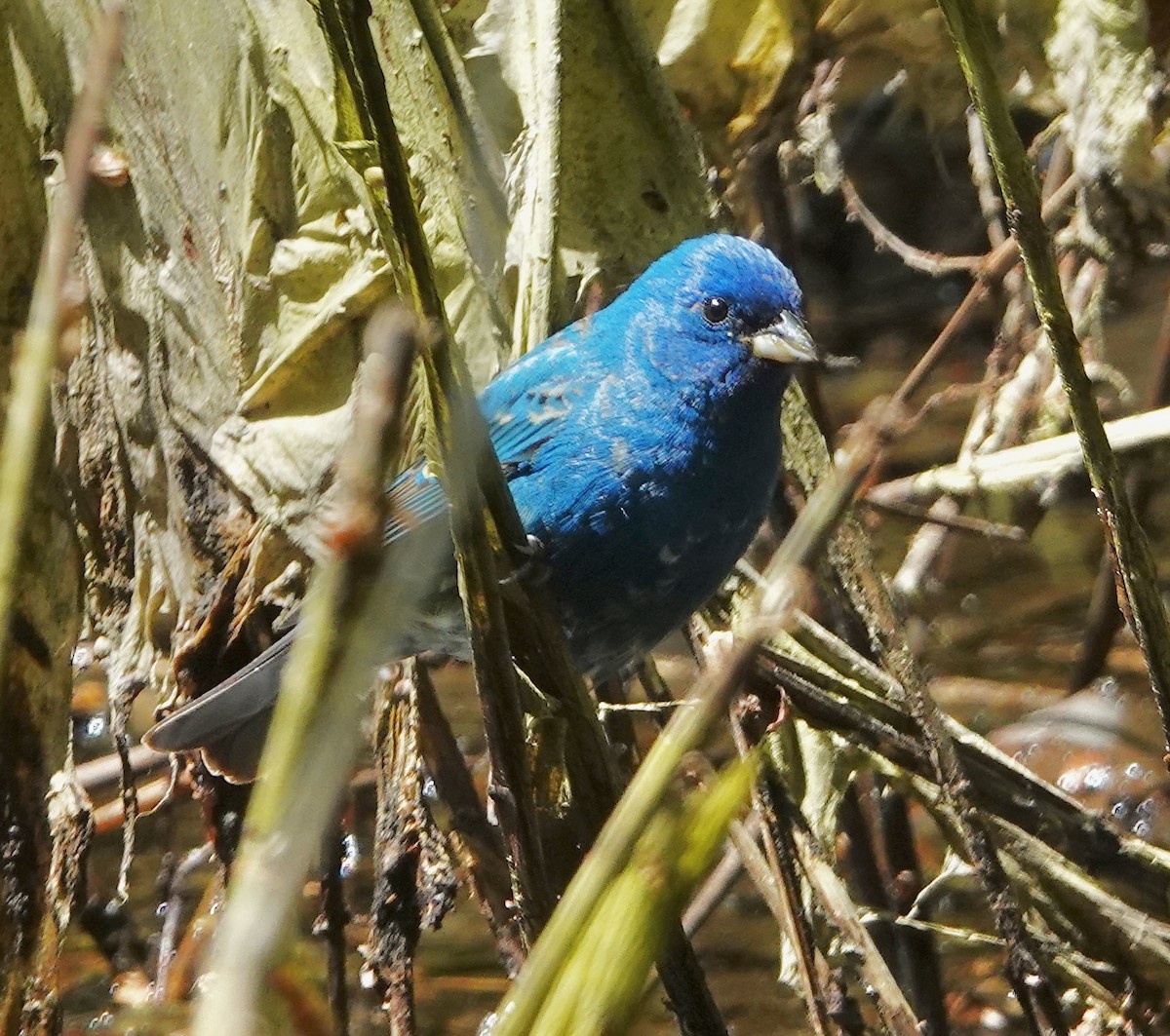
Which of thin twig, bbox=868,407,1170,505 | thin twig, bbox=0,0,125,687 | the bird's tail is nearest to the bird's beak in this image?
thin twig, bbox=868,407,1170,505

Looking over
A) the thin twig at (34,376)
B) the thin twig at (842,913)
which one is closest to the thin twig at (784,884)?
the thin twig at (842,913)

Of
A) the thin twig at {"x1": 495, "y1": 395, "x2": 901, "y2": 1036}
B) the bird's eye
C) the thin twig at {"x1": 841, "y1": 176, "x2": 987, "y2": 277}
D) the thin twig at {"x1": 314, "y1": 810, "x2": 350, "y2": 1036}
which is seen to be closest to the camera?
the thin twig at {"x1": 495, "y1": 395, "x2": 901, "y2": 1036}

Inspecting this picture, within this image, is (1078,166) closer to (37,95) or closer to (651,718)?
(651,718)

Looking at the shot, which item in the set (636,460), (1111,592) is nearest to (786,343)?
(636,460)

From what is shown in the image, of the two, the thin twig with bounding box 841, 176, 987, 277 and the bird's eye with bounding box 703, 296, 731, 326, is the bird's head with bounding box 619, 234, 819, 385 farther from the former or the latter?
the thin twig with bounding box 841, 176, 987, 277

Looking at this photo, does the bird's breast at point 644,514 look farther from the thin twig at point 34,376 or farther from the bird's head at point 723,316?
the thin twig at point 34,376

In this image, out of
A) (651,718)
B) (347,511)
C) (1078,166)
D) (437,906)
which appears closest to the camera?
(347,511)

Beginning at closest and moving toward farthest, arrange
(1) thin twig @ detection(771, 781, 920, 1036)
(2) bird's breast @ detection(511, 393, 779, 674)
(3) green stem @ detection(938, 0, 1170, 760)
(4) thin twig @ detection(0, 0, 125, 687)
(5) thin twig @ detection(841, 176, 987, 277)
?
(4) thin twig @ detection(0, 0, 125, 687) < (3) green stem @ detection(938, 0, 1170, 760) < (1) thin twig @ detection(771, 781, 920, 1036) < (2) bird's breast @ detection(511, 393, 779, 674) < (5) thin twig @ detection(841, 176, 987, 277)

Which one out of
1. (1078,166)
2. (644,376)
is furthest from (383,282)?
(1078,166)
